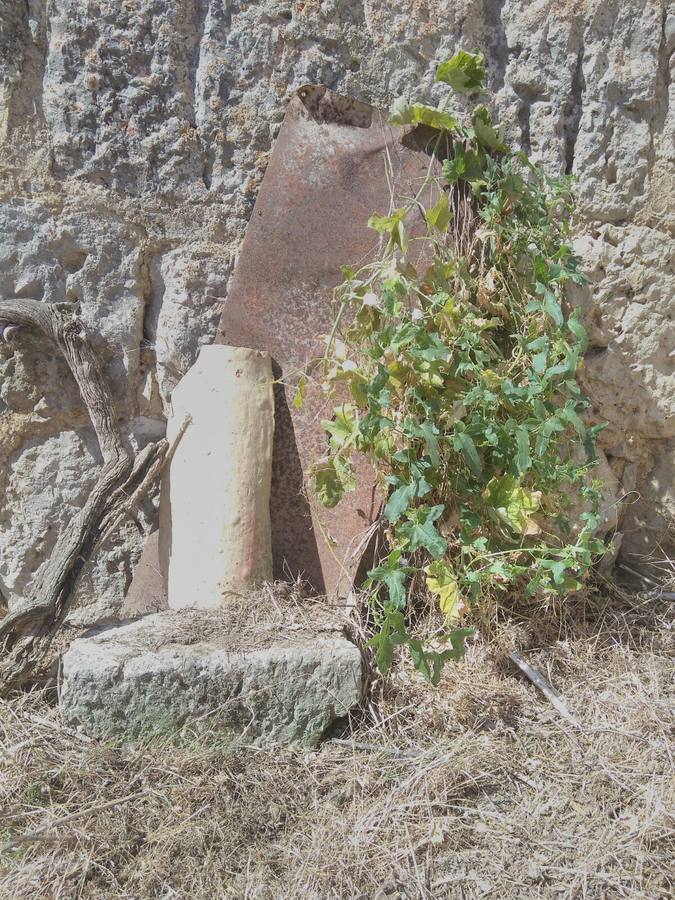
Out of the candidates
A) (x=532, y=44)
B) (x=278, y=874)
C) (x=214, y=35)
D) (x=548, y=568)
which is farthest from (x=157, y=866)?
(x=532, y=44)

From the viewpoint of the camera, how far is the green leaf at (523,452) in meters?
1.60

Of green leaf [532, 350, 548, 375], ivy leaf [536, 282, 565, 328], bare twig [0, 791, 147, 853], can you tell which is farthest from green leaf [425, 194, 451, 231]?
bare twig [0, 791, 147, 853]

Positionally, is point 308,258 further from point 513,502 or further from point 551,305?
point 513,502

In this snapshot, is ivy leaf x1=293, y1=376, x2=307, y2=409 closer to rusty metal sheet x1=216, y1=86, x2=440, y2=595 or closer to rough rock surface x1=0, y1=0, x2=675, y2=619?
rusty metal sheet x1=216, y1=86, x2=440, y2=595

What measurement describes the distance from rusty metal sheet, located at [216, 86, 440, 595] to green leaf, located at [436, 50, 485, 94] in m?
0.16

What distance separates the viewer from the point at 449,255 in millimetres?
1780

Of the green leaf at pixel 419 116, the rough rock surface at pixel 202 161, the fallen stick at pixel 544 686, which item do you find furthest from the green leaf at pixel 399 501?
the green leaf at pixel 419 116

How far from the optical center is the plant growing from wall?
1.62 metres

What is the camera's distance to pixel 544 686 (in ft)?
5.55

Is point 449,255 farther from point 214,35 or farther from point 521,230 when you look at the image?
point 214,35

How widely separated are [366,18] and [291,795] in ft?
6.25

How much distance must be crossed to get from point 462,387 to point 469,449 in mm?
177

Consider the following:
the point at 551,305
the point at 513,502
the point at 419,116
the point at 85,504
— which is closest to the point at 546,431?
the point at 513,502

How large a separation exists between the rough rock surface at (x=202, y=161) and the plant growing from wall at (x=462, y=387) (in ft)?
0.88
